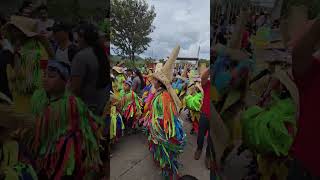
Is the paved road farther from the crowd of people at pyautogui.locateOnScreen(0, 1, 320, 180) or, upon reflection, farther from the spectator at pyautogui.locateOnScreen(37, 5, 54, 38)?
the spectator at pyautogui.locateOnScreen(37, 5, 54, 38)

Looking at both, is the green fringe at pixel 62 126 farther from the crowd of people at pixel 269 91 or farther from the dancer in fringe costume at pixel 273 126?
the dancer in fringe costume at pixel 273 126

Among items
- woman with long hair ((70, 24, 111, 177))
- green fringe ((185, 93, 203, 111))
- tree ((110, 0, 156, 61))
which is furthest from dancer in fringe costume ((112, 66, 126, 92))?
tree ((110, 0, 156, 61))

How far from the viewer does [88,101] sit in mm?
1729

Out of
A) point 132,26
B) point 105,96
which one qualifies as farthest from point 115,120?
point 132,26

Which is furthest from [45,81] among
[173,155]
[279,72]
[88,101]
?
[173,155]

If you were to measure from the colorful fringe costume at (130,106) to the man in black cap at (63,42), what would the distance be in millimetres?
5191

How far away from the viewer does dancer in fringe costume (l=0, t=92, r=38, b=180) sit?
5.03 ft

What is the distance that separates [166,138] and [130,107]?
2635 millimetres

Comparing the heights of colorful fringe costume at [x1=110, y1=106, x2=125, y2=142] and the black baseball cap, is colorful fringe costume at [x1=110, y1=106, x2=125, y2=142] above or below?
below

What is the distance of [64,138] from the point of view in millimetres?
1683

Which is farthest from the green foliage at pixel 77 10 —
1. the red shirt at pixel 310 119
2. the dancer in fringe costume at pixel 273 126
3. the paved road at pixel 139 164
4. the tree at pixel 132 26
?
the tree at pixel 132 26

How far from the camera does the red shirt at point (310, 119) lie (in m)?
1.25

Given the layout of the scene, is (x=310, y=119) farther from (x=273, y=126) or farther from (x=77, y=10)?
(x=77, y=10)

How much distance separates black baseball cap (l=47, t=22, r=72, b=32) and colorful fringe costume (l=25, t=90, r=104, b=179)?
0.92ft
